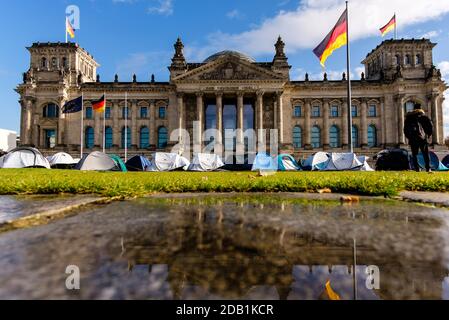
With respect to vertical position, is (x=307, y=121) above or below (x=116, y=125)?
above

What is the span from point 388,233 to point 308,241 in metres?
0.69

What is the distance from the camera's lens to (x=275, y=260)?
1500mm

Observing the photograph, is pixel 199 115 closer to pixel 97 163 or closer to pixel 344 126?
pixel 97 163

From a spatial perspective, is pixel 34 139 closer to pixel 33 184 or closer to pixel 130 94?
pixel 130 94

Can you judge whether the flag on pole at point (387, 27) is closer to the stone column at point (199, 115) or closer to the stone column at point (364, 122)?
the stone column at point (364, 122)

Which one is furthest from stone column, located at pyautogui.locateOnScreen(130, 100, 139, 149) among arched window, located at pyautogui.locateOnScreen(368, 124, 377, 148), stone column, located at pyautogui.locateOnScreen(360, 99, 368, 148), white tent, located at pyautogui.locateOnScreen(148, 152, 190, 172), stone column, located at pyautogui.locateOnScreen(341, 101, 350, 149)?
arched window, located at pyautogui.locateOnScreen(368, 124, 377, 148)

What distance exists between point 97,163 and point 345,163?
21.2 metres

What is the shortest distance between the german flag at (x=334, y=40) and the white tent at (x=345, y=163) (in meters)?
9.68

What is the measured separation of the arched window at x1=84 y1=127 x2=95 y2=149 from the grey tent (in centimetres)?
2671

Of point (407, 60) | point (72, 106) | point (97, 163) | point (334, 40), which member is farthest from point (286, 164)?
point (407, 60)

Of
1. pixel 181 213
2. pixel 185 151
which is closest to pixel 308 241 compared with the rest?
pixel 181 213

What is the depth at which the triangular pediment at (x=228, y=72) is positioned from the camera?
41.8m

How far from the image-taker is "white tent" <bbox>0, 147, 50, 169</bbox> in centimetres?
2306

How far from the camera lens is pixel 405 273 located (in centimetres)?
131
